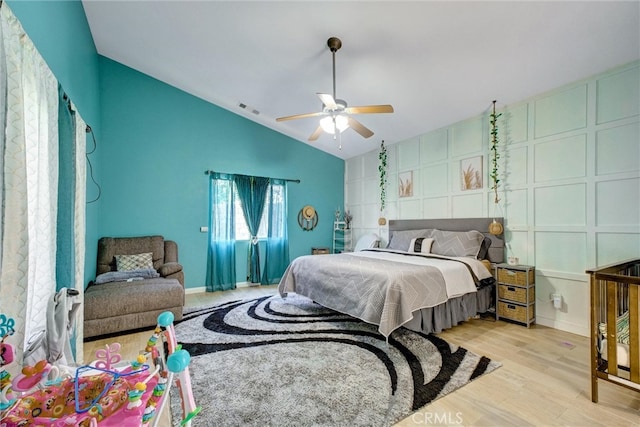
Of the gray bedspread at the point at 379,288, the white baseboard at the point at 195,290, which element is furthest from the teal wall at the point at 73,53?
the gray bedspread at the point at 379,288

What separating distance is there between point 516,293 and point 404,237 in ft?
5.59

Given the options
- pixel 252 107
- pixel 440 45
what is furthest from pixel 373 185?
pixel 440 45

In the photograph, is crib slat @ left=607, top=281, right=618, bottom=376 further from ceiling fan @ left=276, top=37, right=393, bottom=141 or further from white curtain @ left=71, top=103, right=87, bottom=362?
white curtain @ left=71, top=103, right=87, bottom=362

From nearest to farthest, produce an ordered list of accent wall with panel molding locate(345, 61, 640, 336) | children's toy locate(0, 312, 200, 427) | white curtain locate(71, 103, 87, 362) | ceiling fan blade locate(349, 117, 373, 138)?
1. children's toy locate(0, 312, 200, 427)
2. white curtain locate(71, 103, 87, 362)
3. accent wall with panel molding locate(345, 61, 640, 336)
4. ceiling fan blade locate(349, 117, 373, 138)

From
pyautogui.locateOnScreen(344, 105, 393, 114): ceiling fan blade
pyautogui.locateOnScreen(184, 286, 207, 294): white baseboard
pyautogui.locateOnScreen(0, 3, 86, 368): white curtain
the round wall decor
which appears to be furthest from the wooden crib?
pyautogui.locateOnScreen(184, 286, 207, 294): white baseboard

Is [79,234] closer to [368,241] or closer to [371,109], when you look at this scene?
[371,109]

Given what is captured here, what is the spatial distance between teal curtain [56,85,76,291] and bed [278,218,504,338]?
236 cm

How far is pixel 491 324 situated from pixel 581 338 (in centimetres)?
80

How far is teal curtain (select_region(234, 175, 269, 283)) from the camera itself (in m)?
5.27

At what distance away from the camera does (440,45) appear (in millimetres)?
2787

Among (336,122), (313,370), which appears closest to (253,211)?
(336,122)

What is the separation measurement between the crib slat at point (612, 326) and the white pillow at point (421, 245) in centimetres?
221

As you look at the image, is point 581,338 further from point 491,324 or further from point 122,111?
point 122,111

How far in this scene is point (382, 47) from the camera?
2951 mm
